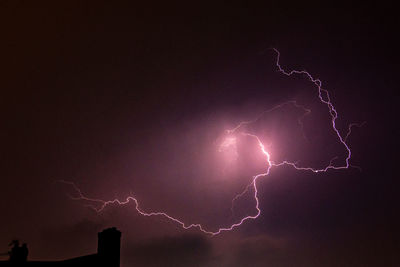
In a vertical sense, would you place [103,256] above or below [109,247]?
below

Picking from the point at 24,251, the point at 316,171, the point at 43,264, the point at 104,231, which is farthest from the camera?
the point at 316,171

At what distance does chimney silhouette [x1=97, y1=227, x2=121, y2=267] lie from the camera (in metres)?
14.4

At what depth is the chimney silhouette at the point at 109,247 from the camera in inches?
568

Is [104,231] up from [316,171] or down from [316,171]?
down

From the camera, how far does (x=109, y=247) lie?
14578mm

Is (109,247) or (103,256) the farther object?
(109,247)

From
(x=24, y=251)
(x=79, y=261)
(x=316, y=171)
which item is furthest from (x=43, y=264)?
(x=316, y=171)

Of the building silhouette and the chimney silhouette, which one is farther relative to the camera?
the chimney silhouette

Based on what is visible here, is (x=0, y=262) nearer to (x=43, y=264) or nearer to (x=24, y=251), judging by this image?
(x=43, y=264)

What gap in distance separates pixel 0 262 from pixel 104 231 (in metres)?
2.92

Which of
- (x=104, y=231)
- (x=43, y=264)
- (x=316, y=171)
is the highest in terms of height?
(x=316, y=171)

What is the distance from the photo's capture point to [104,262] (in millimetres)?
14352

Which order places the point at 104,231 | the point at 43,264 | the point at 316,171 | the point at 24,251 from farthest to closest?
the point at 316,171, the point at 24,251, the point at 104,231, the point at 43,264

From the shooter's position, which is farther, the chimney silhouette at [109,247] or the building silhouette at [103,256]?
the chimney silhouette at [109,247]
